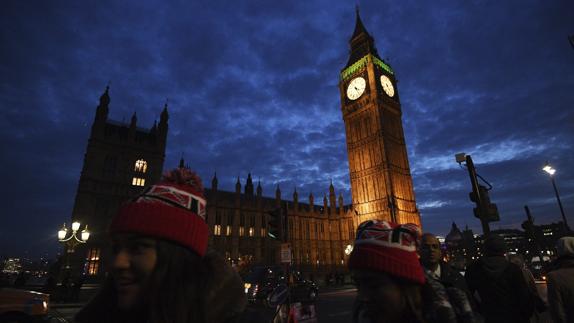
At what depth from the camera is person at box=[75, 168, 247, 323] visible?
1436 mm

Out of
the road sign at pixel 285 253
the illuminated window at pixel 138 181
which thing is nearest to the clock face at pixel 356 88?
the illuminated window at pixel 138 181

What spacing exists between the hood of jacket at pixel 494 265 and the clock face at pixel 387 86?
5398 centimetres

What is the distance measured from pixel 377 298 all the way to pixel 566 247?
12.2ft

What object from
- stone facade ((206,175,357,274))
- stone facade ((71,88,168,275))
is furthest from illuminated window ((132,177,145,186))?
stone facade ((206,175,357,274))

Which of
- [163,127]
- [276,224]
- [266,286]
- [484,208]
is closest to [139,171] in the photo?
[163,127]

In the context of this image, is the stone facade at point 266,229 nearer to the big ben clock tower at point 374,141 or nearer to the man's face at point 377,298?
the big ben clock tower at point 374,141

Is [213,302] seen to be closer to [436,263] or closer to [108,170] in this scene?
[436,263]

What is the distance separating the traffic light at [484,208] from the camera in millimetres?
7031

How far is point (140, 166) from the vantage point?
138 feet

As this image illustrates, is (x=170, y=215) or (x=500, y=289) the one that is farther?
(x=500, y=289)

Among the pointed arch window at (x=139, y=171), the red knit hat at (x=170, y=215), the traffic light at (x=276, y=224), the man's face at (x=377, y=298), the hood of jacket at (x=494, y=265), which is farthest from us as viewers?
the pointed arch window at (x=139, y=171)

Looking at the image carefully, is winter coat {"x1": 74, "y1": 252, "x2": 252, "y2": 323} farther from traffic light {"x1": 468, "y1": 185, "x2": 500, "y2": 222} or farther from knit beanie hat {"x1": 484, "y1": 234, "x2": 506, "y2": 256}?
traffic light {"x1": 468, "y1": 185, "x2": 500, "y2": 222}

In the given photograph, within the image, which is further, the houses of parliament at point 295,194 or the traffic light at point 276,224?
the houses of parliament at point 295,194

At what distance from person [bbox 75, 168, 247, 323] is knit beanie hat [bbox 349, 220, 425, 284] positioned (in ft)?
3.09
